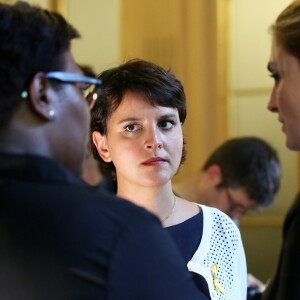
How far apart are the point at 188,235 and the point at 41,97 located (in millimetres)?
725

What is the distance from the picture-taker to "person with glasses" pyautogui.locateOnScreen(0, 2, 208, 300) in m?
0.82

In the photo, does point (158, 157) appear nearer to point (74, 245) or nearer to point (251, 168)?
point (74, 245)

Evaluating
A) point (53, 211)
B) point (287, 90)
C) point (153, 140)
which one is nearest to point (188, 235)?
point (153, 140)

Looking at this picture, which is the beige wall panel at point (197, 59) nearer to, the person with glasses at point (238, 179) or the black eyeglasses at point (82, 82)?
the person with glasses at point (238, 179)

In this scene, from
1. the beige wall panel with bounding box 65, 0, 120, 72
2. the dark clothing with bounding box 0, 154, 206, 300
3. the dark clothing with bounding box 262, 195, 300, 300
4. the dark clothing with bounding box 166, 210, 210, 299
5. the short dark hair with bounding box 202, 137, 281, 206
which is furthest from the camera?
the beige wall panel with bounding box 65, 0, 120, 72

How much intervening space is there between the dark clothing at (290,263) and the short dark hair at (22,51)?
1.54 feet

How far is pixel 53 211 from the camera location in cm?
84

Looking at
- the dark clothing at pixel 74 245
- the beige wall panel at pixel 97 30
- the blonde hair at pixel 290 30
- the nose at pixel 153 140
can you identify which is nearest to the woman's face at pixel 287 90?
the blonde hair at pixel 290 30

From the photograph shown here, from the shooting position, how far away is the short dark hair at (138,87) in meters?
1.57

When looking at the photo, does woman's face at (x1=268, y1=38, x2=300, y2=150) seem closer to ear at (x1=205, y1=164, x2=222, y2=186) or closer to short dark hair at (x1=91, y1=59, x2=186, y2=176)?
short dark hair at (x1=91, y1=59, x2=186, y2=176)

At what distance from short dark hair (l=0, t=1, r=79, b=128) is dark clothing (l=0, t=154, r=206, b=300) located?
0.36 ft

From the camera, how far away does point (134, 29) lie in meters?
3.44

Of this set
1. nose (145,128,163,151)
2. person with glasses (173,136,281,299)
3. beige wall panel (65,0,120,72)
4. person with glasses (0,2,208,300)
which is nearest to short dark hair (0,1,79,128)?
person with glasses (0,2,208,300)

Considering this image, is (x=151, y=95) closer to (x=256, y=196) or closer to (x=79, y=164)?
(x=79, y=164)
